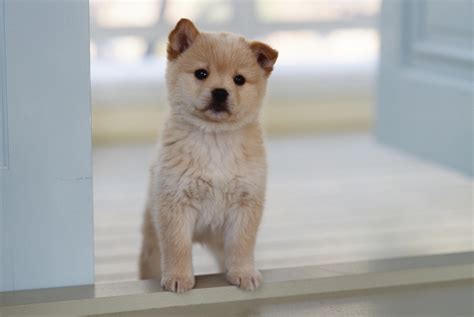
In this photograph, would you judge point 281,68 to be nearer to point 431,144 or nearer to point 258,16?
point 258,16

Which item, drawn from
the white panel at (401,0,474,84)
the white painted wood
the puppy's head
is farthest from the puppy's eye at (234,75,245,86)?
the white panel at (401,0,474,84)

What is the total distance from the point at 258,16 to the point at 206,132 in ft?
8.56

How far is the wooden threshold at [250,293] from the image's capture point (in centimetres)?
169

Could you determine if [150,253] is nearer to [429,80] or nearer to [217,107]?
[217,107]

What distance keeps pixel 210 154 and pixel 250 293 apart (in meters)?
0.32

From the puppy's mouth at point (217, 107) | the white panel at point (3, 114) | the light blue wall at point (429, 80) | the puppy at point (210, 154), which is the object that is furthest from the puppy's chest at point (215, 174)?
the light blue wall at point (429, 80)

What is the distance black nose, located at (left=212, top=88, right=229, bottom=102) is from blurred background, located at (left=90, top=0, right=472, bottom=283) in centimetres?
76

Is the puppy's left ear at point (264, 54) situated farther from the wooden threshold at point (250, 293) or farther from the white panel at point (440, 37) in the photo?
the white panel at point (440, 37)

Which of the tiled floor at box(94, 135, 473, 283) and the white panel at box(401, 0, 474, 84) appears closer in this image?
the tiled floor at box(94, 135, 473, 283)

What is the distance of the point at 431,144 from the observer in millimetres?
2736

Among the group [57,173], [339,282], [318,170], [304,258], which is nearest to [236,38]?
[57,173]

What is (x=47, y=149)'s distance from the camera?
5.65 feet

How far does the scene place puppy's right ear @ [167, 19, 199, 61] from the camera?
5.52ft

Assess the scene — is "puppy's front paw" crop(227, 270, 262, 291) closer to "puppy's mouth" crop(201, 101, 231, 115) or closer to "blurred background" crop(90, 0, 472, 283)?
"puppy's mouth" crop(201, 101, 231, 115)
